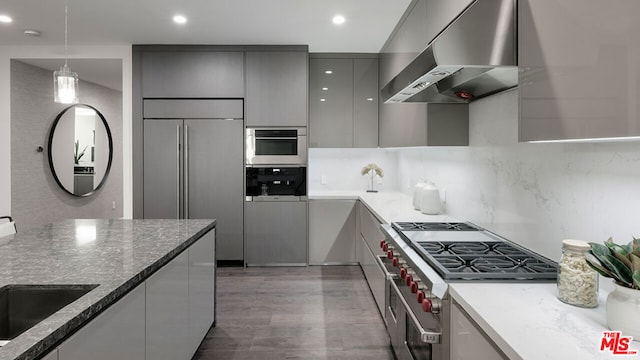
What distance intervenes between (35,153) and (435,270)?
5.61 m

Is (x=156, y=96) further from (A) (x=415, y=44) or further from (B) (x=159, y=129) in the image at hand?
(A) (x=415, y=44)

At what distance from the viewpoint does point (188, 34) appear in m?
4.04

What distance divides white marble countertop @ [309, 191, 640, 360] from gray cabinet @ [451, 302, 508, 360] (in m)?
0.03

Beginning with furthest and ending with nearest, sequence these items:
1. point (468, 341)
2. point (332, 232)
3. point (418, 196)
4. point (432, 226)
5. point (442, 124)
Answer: point (332, 232), point (418, 196), point (442, 124), point (432, 226), point (468, 341)

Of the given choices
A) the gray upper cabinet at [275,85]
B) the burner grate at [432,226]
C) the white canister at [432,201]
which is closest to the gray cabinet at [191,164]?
the gray upper cabinet at [275,85]

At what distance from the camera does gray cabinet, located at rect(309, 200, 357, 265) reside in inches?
179

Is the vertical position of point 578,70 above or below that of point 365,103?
below

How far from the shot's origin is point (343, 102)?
Answer: 185 inches

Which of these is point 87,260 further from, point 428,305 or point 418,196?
point 418,196

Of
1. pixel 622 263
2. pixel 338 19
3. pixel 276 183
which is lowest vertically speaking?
pixel 622 263

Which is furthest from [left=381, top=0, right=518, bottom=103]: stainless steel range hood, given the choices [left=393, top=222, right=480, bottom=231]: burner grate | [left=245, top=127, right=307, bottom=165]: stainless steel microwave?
[left=245, top=127, right=307, bottom=165]: stainless steel microwave

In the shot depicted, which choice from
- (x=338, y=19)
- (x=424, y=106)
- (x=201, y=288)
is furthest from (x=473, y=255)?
(x=338, y=19)

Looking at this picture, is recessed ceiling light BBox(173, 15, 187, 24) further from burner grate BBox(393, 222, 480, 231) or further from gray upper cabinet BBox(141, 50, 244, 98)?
burner grate BBox(393, 222, 480, 231)

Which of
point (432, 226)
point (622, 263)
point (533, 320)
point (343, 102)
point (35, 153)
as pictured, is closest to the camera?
point (622, 263)
